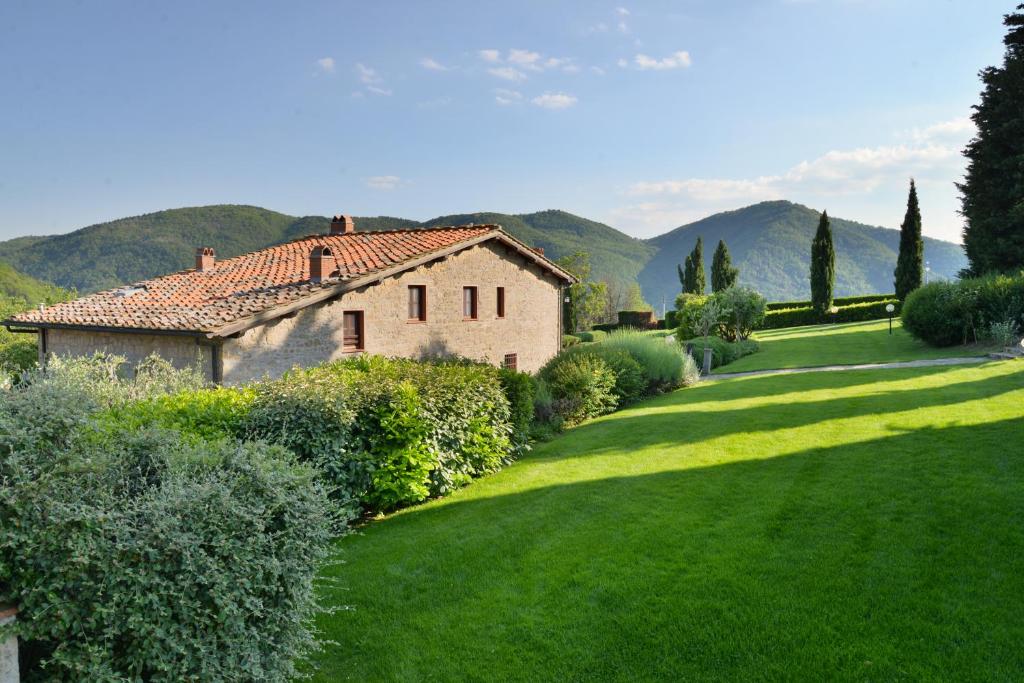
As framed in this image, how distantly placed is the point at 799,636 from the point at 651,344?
15.8 m

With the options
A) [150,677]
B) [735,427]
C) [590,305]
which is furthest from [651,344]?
[590,305]

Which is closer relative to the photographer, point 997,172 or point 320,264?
point 320,264

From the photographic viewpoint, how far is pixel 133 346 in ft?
54.1

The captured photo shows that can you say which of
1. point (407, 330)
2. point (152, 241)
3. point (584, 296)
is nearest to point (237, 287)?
point (407, 330)

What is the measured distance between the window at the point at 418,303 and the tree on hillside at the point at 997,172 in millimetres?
26204

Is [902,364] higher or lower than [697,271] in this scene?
lower

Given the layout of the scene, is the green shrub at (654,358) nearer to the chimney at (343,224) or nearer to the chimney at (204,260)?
the chimney at (343,224)

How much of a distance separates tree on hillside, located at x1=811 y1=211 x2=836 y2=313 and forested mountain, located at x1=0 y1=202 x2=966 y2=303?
9.57 metres

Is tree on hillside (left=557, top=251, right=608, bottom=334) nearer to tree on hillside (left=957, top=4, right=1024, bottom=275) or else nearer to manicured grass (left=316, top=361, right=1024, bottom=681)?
tree on hillside (left=957, top=4, right=1024, bottom=275)

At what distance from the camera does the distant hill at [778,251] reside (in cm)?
16325

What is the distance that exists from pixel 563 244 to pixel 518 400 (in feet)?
331

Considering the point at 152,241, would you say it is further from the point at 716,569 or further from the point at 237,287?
the point at 716,569

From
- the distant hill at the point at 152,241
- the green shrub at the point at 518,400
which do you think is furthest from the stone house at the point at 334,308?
the distant hill at the point at 152,241

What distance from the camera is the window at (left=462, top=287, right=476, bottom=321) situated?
67.2 ft
